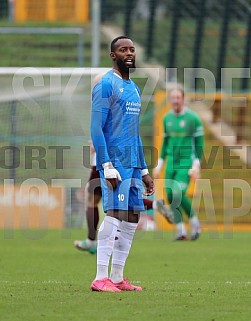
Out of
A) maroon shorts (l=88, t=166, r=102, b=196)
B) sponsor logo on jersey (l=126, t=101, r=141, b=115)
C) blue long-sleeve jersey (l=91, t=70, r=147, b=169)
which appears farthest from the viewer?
maroon shorts (l=88, t=166, r=102, b=196)

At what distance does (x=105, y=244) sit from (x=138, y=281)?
1.34m

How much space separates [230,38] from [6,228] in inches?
337

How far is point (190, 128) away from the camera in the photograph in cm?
1541

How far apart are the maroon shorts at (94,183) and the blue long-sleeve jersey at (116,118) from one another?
3.79 meters

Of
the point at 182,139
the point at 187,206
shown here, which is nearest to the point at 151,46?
the point at 182,139

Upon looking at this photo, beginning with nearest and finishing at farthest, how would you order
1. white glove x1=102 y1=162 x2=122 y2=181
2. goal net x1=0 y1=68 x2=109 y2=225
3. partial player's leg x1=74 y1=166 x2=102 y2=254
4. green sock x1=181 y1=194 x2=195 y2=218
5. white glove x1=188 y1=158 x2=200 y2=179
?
white glove x1=102 y1=162 x2=122 y2=181
partial player's leg x1=74 y1=166 x2=102 y2=254
white glove x1=188 y1=158 x2=200 y2=179
green sock x1=181 y1=194 x2=195 y2=218
goal net x1=0 y1=68 x2=109 y2=225

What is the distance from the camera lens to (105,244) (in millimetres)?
8148

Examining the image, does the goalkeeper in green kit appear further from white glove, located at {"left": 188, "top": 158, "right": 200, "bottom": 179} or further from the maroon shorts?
the maroon shorts

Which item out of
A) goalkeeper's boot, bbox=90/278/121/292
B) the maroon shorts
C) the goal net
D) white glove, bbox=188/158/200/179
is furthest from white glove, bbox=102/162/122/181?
the goal net

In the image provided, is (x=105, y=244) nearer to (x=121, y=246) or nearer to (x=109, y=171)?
(x=121, y=246)

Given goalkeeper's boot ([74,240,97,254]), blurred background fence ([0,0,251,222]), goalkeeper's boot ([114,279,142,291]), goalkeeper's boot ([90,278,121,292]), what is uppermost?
blurred background fence ([0,0,251,222])

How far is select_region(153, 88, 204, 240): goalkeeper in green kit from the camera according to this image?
1530 centimetres

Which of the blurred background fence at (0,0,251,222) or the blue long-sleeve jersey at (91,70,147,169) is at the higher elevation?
the blurred background fence at (0,0,251,222)

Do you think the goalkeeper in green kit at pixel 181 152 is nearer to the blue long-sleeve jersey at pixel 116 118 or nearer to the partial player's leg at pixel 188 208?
the partial player's leg at pixel 188 208
